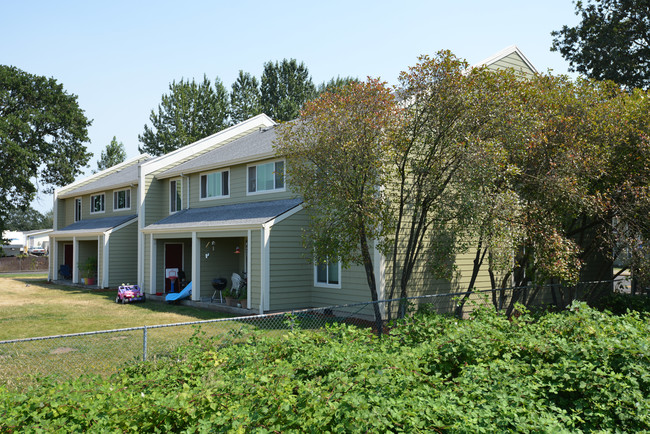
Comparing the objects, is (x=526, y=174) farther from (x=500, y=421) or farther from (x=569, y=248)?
(x=500, y=421)

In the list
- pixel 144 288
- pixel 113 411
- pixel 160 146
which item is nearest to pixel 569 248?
pixel 113 411

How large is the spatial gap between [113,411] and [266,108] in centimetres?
4880

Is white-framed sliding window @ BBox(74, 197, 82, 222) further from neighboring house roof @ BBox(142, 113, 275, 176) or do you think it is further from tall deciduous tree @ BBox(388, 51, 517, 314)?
tall deciduous tree @ BBox(388, 51, 517, 314)

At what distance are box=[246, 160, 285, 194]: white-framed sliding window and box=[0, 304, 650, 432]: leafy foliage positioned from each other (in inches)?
427

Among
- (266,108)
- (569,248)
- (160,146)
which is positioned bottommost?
(569,248)

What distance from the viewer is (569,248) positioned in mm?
10727

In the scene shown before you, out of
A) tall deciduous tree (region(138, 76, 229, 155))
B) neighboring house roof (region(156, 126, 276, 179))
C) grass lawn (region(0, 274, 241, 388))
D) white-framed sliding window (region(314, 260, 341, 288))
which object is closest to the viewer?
grass lawn (region(0, 274, 241, 388))

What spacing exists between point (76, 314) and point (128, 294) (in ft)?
10.2

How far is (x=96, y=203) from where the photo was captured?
95.8 ft

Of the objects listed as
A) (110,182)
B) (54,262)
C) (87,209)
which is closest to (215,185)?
(110,182)

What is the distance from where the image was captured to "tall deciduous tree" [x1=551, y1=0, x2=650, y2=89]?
22.5m

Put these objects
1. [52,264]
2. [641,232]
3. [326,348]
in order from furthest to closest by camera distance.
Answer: [52,264], [641,232], [326,348]

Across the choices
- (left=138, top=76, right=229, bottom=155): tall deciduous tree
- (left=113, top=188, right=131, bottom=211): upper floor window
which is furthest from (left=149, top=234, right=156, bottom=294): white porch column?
(left=138, top=76, right=229, bottom=155): tall deciduous tree

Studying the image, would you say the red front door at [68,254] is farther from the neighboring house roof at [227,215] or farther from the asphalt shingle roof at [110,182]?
the neighboring house roof at [227,215]
